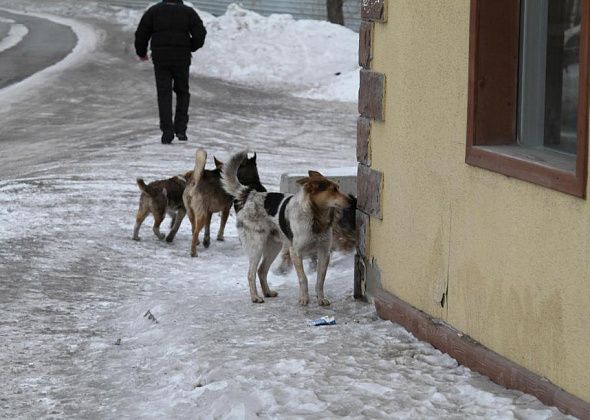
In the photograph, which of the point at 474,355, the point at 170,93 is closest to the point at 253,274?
the point at 474,355

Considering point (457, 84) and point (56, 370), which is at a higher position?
point (457, 84)

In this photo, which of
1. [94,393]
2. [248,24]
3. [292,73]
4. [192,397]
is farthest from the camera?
[248,24]

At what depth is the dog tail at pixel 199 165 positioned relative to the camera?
445 inches

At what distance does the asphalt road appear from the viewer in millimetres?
26672

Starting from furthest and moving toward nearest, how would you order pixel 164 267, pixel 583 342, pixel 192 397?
pixel 164 267 → pixel 192 397 → pixel 583 342

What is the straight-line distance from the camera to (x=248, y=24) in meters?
33.4

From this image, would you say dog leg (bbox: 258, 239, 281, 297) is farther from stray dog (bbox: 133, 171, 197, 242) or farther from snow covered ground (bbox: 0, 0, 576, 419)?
stray dog (bbox: 133, 171, 197, 242)

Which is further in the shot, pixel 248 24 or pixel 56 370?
pixel 248 24

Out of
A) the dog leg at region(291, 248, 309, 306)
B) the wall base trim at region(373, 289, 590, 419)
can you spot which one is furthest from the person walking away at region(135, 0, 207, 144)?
the wall base trim at region(373, 289, 590, 419)

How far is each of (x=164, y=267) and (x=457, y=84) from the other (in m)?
4.43

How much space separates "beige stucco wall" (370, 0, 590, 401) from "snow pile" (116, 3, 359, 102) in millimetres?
16879

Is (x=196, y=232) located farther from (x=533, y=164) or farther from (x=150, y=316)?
(x=533, y=164)

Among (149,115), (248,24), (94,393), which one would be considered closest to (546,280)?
(94,393)

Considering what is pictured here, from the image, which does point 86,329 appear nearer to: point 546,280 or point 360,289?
point 360,289
